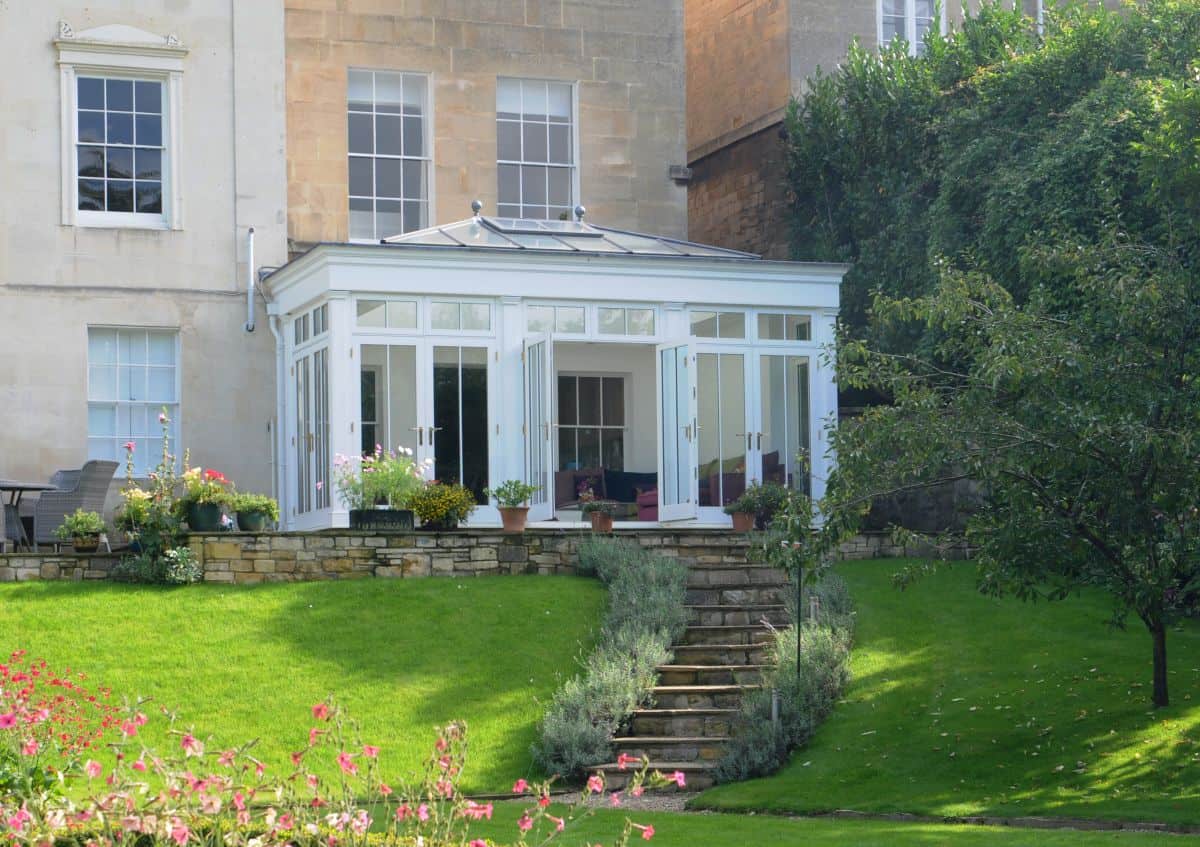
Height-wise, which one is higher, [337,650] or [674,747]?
[337,650]

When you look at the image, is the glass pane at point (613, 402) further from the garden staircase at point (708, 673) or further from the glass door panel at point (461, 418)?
the garden staircase at point (708, 673)

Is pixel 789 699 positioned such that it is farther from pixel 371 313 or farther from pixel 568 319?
pixel 371 313

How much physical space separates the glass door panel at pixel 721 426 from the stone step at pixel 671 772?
6741 millimetres

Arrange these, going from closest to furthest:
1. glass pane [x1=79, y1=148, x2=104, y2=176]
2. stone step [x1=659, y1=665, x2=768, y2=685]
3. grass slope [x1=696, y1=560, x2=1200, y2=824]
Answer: grass slope [x1=696, y1=560, x2=1200, y2=824]
stone step [x1=659, y1=665, x2=768, y2=685]
glass pane [x1=79, y1=148, x2=104, y2=176]

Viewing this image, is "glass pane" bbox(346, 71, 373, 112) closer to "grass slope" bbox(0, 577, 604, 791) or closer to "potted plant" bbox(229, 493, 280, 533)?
Result: "potted plant" bbox(229, 493, 280, 533)

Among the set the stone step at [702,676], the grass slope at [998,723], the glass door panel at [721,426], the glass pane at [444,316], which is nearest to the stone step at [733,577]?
the grass slope at [998,723]

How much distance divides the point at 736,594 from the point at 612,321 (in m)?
4.62

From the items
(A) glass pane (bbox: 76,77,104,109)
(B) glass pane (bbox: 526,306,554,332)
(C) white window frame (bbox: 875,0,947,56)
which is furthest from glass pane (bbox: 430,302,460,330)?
(C) white window frame (bbox: 875,0,947,56)

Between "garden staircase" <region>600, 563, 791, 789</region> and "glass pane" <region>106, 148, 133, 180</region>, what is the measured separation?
29.6 ft

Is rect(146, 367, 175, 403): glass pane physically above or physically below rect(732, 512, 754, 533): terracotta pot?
above

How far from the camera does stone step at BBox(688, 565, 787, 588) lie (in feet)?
60.5

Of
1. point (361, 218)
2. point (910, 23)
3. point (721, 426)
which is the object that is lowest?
point (721, 426)

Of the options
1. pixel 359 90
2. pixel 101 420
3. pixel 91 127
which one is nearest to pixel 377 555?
pixel 101 420

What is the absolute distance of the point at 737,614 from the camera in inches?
698
